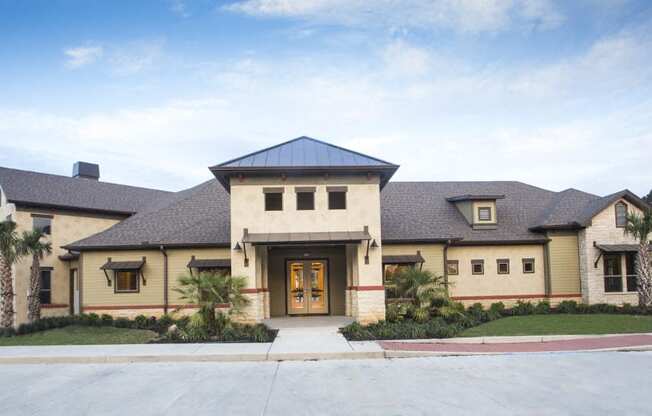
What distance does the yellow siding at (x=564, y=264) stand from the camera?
75.4 ft

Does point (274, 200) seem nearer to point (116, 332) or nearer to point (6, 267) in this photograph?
point (116, 332)

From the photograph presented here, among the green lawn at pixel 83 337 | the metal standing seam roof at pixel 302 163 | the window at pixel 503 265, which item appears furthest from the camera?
the window at pixel 503 265

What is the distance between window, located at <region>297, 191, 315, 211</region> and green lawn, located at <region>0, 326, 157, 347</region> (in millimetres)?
6841

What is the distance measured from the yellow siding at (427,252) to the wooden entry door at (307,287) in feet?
9.93

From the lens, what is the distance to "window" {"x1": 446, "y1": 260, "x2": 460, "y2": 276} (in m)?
22.7

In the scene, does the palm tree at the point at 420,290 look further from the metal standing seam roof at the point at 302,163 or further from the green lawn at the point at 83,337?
the green lawn at the point at 83,337

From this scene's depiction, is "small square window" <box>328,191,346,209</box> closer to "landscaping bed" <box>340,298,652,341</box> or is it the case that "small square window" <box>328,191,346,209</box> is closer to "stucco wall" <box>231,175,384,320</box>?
"stucco wall" <box>231,175,384,320</box>

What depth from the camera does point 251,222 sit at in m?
18.4

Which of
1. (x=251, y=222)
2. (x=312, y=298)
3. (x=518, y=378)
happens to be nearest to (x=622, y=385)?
(x=518, y=378)

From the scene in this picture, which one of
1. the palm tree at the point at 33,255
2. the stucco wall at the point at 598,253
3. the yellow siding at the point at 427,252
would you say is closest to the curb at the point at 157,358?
the palm tree at the point at 33,255

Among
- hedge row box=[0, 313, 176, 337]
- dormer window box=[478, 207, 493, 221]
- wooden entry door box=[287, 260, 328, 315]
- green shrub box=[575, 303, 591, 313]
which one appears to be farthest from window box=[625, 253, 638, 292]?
hedge row box=[0, 313, 176, 337]

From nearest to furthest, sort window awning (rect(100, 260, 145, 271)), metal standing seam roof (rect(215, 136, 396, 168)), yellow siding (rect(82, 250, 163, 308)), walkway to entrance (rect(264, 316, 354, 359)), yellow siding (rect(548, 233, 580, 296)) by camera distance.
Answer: walkway to entrance (rect(264, 316, 354, 359)), metal standing seam roof (rect(215, 136, 396, 168)), window awning (rect(100, 260, 145, 271)), yellow siding (rect(82, 250, 163, 308)), yellow siding (rect(548, 233, 580, 296))

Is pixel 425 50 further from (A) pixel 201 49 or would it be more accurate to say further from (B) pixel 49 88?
(B) pixel 49 88

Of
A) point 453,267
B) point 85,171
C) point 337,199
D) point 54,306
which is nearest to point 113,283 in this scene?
point 54,306
